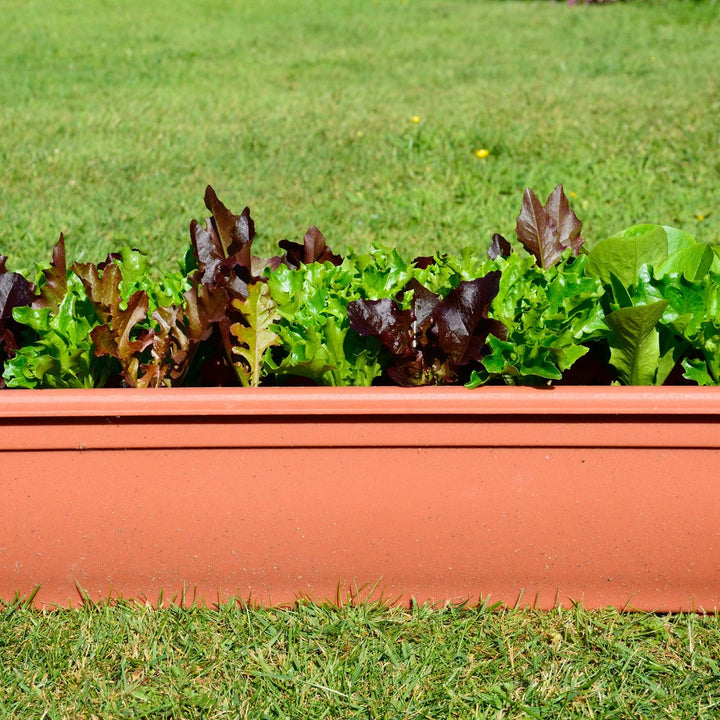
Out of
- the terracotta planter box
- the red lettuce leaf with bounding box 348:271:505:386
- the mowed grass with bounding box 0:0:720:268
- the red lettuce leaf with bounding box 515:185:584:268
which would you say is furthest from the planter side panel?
the mowed grass with bounding box 0:0:720:268

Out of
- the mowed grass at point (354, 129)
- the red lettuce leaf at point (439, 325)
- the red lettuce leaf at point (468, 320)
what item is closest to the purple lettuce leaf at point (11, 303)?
the red lettuce leaf at point (439, 325)

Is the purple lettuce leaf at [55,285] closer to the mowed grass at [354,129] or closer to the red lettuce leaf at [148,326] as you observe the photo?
the red lettuce leaf at [148,326]

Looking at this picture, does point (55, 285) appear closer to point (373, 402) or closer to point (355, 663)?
point (373, 402)

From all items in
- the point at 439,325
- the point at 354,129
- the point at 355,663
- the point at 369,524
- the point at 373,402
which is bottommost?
the point at 355,663

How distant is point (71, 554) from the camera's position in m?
1.81

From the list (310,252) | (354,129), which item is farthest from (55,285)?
(354,129)

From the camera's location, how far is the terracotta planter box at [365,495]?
1.63 m

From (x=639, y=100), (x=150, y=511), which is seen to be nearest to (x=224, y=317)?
(x=150, y=511)

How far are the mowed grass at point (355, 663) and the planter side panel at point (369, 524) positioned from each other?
48 mm

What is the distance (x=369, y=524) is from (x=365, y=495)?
8 cm

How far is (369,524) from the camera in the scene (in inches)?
69.7

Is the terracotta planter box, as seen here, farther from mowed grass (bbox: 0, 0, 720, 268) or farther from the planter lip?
mowed grass (bbox: 0, 0, 720, 268)

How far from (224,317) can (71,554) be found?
1.98 feet

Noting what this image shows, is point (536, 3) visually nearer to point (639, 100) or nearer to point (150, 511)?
point (639, 100)
